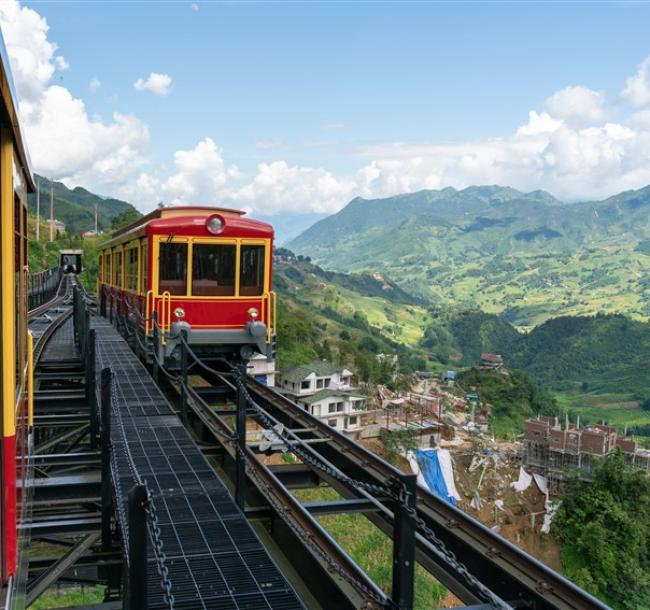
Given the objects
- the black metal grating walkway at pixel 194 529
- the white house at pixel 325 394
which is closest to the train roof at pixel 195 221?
the black metal grating walkway at pixel 194 529

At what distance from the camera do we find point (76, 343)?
14.1m

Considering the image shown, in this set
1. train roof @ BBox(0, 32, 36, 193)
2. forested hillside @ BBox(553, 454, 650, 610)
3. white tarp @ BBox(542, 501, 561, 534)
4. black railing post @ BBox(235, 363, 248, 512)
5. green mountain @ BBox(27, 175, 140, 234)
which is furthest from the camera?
green mountain @ BBox(27, 175, 140, 234)

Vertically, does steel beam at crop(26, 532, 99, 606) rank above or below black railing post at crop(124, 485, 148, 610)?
below

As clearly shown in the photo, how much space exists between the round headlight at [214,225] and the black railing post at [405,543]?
24.4ft

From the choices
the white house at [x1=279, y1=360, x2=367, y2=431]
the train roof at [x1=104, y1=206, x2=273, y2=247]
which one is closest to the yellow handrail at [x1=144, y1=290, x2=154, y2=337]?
the train roof at [x1=104, y1=206, x2=273, y2=247]

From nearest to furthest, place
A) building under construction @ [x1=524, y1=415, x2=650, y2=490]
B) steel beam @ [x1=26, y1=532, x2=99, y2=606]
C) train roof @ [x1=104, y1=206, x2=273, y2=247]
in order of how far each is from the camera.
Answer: steel beam @ [x1=26, y1=532, x2=99, y2=606] → train roof @ [x1=104, y1=206, x2=273, y2=247] → building under construction @ [x1=524, y1=415, x2=650, y2=490]

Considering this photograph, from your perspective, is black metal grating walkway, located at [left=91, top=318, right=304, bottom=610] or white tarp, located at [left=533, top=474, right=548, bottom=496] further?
white tarp, located at [left=533, top=474, right=548, bottom=496]

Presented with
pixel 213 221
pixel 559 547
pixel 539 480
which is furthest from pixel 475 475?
pixel 213 221

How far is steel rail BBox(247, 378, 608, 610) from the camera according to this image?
364cm

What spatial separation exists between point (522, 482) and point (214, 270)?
32.8 m

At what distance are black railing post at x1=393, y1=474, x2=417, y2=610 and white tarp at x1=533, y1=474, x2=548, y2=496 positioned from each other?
37.9 meters

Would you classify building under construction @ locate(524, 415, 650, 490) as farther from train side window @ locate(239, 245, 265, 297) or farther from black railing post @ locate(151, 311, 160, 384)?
black railing post @ locate(151, 311, 160, 384)

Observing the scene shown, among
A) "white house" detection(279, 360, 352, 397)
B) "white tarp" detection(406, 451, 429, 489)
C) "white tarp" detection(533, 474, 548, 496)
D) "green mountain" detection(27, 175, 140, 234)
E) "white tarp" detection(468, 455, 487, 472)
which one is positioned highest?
"green mountain" detection(27, 175, 140, 234)

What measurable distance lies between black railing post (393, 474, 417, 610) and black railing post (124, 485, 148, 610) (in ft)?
3.58
